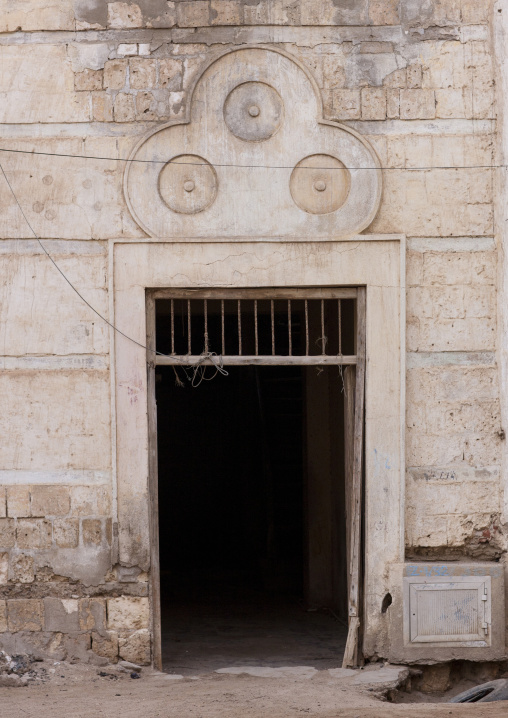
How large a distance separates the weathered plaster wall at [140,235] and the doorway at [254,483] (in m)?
0.72

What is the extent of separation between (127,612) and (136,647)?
0.83 ft

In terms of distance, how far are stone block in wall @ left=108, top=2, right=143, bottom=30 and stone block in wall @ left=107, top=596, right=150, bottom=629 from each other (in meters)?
4.09

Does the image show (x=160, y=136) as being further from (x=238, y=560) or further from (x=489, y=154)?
(x=238, y=560)

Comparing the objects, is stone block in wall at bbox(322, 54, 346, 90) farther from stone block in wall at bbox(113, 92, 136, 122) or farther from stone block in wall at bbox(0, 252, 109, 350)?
stone block in wall at bbox(0, 252, 109, 350)

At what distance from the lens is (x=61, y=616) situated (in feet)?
20.0

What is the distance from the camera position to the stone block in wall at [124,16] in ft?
20.4

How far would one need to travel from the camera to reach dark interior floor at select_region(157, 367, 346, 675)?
7328mm

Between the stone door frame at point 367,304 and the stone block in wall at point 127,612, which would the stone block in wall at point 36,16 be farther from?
the stone block in wall at point 127,612

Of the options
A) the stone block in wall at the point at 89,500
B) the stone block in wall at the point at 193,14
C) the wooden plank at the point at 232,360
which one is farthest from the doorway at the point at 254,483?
the stone block in wall at the point at 193,14

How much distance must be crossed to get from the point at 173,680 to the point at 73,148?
381 centimetres

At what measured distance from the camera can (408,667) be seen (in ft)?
20.2

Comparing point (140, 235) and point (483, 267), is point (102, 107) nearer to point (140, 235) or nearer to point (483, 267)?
point (140, 235)

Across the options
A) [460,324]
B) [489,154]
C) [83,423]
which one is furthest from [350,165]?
[83,423]

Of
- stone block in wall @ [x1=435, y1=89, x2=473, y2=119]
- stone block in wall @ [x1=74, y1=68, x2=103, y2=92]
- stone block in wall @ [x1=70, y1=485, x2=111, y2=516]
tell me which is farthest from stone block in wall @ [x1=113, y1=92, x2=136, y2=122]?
stone block in wall @ [x1=70, y1=485, x2=111, y2=516]
